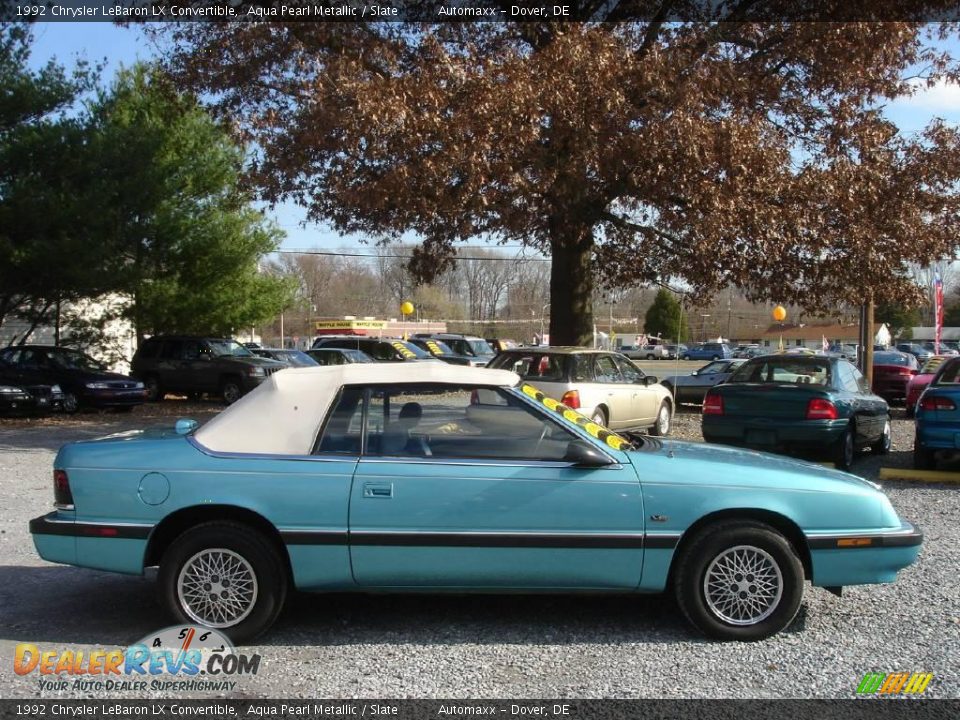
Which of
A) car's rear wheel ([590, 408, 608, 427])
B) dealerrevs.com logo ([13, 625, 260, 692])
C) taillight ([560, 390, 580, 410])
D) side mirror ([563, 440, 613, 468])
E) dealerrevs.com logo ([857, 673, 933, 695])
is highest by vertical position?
side mirror ([563, 440, 613, 468])

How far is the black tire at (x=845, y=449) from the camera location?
35.1 feet

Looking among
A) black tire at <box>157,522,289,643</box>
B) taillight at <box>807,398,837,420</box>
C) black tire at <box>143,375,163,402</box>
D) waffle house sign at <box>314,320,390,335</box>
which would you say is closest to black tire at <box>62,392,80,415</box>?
black tire at <box>143,375,163,402</box>

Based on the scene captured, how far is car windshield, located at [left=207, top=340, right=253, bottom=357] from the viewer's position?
22688 millimetres

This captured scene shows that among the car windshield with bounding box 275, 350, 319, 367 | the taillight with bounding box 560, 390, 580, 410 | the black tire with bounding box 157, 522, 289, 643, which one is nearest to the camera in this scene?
the black tire with bounding box 157, 522, 289, 643

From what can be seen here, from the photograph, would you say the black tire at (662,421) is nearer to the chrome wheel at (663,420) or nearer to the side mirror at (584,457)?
the chrome wheel at (663,420)

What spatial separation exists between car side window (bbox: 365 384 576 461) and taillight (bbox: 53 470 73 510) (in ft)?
5.51

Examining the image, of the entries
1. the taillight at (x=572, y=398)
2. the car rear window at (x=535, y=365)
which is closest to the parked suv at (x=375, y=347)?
the car rear window at (x=535, y=365)

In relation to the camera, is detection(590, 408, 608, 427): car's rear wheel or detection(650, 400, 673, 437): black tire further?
detection(650, 400, 673, 437): black tire

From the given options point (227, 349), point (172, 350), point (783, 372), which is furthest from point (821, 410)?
point (172, 350)

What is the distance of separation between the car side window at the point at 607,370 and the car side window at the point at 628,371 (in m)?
0.15

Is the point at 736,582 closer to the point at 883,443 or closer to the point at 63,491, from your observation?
the point at 63,491

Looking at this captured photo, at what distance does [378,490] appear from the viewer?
16.0ft

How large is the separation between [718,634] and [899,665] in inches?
36.0

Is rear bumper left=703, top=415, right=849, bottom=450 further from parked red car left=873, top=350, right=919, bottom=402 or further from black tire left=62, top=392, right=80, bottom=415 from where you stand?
black tire left=62, top=392, right=80, bottom=415
